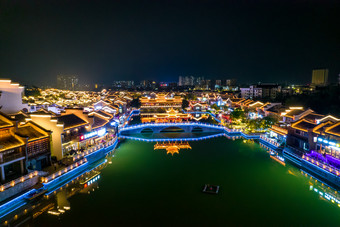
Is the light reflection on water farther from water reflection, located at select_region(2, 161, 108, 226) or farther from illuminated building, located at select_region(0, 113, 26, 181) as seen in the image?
illuminated building, located at select_region(0, 113, 26, 181)

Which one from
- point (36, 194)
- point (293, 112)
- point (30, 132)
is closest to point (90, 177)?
point (36, 194)

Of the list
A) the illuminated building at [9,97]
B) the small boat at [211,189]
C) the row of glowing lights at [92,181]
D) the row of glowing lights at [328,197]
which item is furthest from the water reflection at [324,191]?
the illuminated building at [9,97]

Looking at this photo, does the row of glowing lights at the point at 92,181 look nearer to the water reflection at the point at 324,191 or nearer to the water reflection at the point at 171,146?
the water reflection at the point at 171,146

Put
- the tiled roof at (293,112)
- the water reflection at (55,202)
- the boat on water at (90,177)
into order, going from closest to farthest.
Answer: the water reflection at (55,202) < the boat on water at (90,177) < the tiled roof at (293,112)

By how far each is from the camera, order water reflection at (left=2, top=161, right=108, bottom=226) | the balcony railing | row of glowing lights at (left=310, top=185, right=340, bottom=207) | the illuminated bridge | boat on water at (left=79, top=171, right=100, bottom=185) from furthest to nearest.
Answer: the illuminated bridge → boat on water at (left=79, top=171, right=100, bottom=185) → row of glowing lights at (left=310, top=185, right=340, bottom=207) → the balcony railing → water reflection at (left=2, top=161, right=108, bottom=226)

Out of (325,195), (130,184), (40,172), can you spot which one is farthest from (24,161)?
(325,195)

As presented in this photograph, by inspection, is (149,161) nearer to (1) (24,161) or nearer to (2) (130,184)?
(2) (130,184)

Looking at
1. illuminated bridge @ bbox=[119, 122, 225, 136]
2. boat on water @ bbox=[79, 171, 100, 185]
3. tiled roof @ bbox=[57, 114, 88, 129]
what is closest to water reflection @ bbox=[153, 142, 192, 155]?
illuminated bridge @ bbox=[119, 122, 225, 136]

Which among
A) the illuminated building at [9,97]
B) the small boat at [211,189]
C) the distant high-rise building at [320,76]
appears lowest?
the small boat at [211,189]
